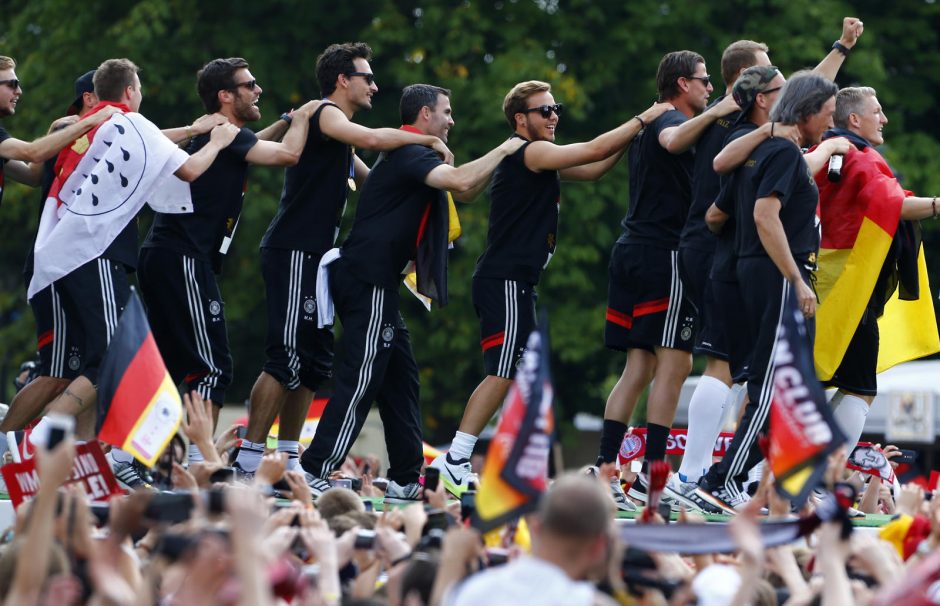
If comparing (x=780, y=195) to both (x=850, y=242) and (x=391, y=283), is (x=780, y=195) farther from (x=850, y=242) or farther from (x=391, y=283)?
(x=391, y=283)

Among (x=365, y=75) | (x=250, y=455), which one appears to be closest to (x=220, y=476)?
(x=250, y=455)

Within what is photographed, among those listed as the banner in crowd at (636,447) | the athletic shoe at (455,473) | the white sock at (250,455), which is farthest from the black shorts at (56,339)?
the banner in crowd at (636,447)

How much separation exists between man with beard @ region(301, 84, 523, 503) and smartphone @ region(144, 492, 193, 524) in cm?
338

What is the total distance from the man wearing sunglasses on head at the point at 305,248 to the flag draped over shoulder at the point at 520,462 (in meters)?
4.08

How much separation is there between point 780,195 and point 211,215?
122 inches

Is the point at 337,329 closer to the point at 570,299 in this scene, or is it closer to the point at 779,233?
the point at 570,299

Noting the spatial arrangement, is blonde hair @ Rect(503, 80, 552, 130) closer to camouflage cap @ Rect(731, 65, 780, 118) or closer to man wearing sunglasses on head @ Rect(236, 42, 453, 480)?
man wearing sunglasses on head @ Rect(236, 42, 453, 480)

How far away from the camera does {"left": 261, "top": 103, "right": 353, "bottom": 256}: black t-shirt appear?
980 centimetres

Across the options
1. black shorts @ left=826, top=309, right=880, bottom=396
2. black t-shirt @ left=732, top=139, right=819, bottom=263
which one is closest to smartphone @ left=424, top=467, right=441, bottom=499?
black t-shirt @ left=732, top=139, right=819, bottom=263

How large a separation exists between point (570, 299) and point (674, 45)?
3.07m

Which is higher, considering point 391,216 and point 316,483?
point 391,216

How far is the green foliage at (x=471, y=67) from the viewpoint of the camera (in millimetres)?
19297

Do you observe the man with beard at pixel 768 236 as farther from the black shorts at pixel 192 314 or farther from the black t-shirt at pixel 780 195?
the black shorts at pixel 192 314

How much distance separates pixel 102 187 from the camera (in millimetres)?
9328
